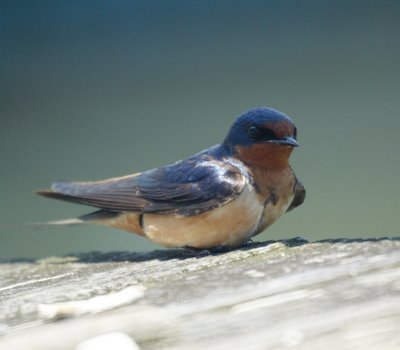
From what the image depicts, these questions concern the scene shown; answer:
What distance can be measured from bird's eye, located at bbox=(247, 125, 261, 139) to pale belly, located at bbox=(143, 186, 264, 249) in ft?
0.42

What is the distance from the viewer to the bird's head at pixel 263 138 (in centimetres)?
213

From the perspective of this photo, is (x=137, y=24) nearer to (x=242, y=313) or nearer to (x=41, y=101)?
(x=41, y=101)

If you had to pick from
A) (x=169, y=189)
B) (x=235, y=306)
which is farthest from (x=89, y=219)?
(x=235, y=306)

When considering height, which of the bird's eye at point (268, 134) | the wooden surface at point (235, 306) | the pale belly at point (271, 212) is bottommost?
the wooden surface at point (235, 306)

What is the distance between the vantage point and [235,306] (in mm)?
1188

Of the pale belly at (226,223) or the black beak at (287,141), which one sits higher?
the black beak at (287,141)

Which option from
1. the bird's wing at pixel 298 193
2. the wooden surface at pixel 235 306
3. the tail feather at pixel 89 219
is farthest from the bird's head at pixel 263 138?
the wooden surface at pixel 235 306

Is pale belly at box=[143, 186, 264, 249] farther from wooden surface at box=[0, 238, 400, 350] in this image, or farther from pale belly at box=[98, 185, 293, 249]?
wooden surface at box=[0, 238, 400, 350]

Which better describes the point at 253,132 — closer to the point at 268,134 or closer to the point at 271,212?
the point at 268,134

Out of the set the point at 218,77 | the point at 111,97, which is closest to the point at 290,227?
the point at 218,77

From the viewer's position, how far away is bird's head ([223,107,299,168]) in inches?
84.0

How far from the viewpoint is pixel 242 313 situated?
3.82ft

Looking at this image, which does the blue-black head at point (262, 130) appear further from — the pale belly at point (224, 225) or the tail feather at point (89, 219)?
the tail feather at point (89, 219)

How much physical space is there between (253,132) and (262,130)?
3 centimetres
